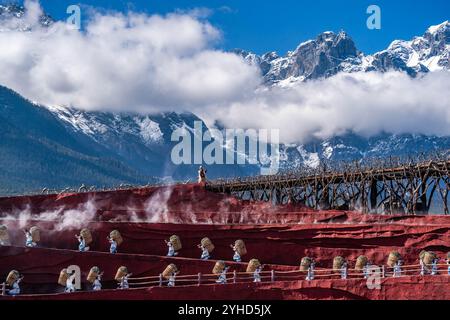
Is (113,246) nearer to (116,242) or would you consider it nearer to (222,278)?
(116,242)

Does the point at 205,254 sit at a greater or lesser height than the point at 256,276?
greater

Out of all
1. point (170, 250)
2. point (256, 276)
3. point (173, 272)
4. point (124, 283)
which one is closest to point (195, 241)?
point (170, 250)

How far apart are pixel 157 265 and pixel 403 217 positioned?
14486 mm

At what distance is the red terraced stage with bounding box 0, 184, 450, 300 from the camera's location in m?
29.9

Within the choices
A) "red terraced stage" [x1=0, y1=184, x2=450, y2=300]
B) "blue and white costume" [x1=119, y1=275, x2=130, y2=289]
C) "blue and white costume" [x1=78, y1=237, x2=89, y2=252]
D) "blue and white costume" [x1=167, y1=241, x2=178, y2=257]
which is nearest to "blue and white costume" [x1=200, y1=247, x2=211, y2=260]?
"red terraced stage" [x1=0, y1=184, x2=450, y2=300]

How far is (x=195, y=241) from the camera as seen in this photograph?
38.2 metres

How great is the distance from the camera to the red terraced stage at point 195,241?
98.2 feet

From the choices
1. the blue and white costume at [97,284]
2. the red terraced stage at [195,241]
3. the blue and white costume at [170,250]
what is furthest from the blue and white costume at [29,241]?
the blue and white costume at [170,250]

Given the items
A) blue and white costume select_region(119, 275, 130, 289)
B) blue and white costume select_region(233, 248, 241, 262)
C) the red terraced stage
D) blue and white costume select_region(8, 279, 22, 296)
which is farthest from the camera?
blue and white costume select_region(233, 248, 241, 262)

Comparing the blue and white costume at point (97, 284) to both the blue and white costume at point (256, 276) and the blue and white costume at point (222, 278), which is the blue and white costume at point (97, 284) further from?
the blue and white costume at point (256, 276)

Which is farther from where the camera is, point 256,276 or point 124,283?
point 124,283

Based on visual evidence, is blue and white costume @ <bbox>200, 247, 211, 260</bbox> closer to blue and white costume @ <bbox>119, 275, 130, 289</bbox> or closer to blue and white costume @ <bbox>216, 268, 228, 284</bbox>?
blue and white costume @ <bbox>216, 268, 228, 284</bbox>

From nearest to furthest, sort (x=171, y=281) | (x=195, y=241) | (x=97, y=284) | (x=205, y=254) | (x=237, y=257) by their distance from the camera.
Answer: (x=171, y=281), (x=97, y=284), (x=237, y=257), (x=205, y=254), (x=195, y=241)
